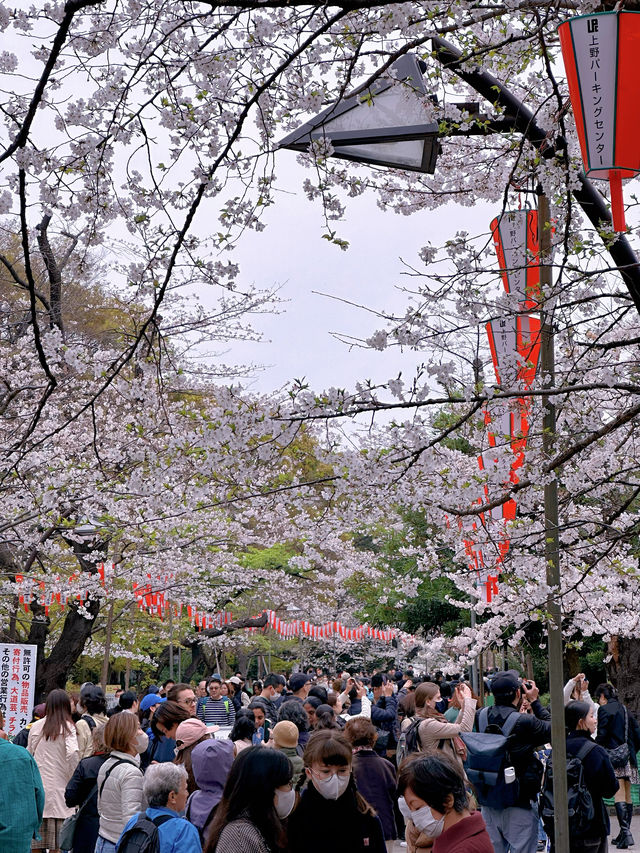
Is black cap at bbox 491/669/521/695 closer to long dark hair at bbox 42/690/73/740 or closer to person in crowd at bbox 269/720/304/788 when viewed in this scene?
person in crowd at bbox 269/720/304/788

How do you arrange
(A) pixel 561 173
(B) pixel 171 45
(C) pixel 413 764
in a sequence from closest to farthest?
1. (C) pixel 413 764
2. (B) pixel 171 45
3. (A) pixel 561 173

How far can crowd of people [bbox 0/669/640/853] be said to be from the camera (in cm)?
389

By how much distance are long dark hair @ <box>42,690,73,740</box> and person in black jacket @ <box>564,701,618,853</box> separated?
4327 millimetres

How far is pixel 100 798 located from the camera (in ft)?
18.9

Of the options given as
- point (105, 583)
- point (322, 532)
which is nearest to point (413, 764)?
point (322, 532)

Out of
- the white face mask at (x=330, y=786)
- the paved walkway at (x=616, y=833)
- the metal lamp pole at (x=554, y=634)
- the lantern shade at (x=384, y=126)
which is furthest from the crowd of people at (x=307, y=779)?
the lantern shade at (x=384, y=126)

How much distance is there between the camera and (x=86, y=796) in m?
6.57

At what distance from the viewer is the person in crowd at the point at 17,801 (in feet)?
17.5

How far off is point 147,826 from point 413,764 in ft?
Result: 4.86

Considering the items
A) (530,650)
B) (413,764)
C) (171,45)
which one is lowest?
(530,650)

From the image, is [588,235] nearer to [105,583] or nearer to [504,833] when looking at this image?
[504,833]

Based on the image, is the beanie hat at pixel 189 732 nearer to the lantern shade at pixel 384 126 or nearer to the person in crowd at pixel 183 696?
the person in crowd at pixel 183 696

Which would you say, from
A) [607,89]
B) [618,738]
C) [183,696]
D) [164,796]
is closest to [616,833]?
[618,738]

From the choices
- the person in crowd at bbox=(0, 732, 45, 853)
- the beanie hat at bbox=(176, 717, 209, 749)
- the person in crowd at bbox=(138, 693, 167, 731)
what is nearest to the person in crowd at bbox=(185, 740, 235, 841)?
the beanie hat at bbox=(176, 717, 209, 749)
